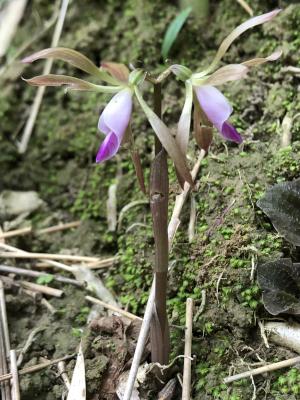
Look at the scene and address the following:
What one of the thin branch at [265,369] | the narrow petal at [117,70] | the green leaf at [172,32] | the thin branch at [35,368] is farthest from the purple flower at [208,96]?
the green leaf at [172,32]

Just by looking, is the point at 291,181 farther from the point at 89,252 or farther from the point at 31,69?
the point at 31,69

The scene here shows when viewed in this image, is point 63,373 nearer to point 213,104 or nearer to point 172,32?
point 213,104

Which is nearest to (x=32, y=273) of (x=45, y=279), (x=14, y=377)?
(x=45, y=279)

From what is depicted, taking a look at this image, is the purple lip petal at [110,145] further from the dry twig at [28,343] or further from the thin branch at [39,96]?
the thin branch at [39,96]

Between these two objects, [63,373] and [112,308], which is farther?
[112,308]

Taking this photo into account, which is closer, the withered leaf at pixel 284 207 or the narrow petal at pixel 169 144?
the narrow petal at pixel 169 144

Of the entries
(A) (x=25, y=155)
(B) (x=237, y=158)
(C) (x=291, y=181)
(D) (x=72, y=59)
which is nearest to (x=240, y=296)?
(C) (x=291, y=181)

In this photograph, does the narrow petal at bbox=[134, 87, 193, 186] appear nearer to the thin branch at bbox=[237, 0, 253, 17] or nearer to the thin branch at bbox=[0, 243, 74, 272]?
the thin branch at bbox=[0, 243, 74, 272]
